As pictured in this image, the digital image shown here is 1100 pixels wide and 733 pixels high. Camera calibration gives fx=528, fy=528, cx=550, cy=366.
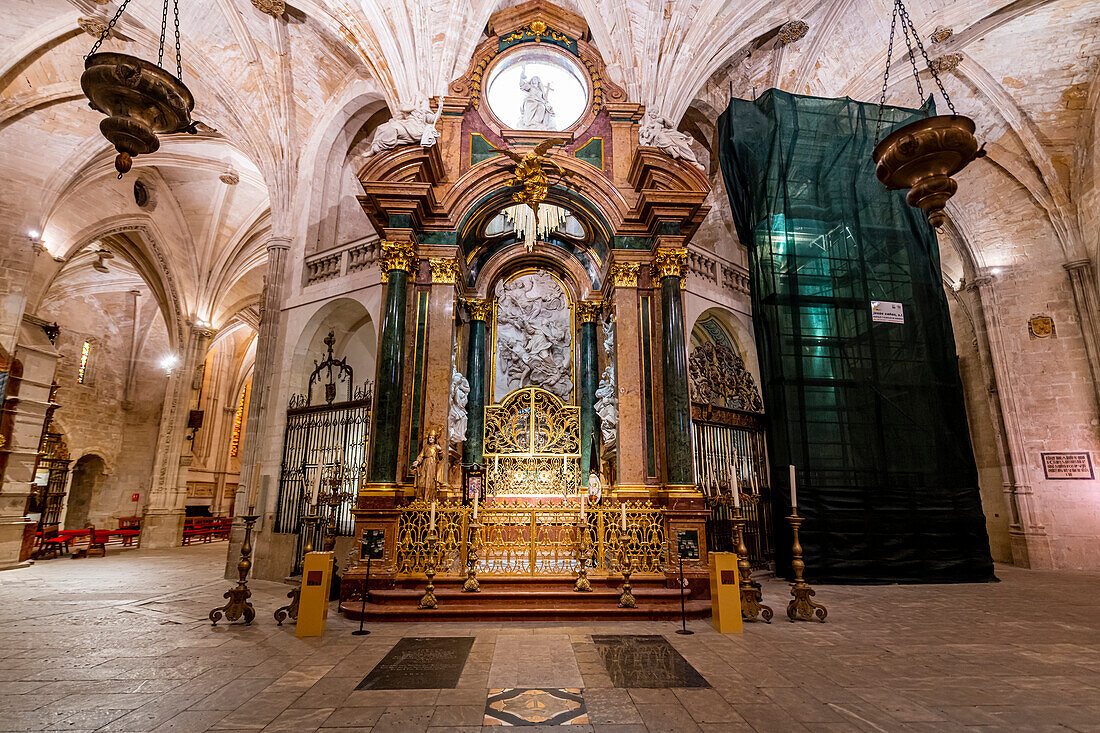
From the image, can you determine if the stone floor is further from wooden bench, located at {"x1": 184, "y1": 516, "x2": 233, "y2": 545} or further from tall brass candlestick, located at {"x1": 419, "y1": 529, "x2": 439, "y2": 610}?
wooden bench, located at {"x1": 184, "y1": 516, "x2": 233, "y2": 545}

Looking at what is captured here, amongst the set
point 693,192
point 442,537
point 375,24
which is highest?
point 375,24

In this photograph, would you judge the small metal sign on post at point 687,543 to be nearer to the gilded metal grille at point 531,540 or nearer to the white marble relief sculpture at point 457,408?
the gilded metal grille at point 531,540

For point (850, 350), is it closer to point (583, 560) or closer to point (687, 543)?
point (687, 543)

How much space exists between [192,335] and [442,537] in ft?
51.6

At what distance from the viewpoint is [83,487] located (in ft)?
60.8

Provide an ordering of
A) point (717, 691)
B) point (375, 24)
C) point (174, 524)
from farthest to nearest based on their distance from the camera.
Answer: point (174, 524)
point (375, 24)
point (717, 691)

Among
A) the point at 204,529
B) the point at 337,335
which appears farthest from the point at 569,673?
the point at 204,529

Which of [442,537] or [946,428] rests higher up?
[946,428]

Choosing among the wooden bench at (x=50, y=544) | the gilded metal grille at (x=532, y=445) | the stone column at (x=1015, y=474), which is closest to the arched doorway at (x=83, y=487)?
the wooden bench at (x=50, y=544)

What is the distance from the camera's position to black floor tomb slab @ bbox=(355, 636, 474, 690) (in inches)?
149

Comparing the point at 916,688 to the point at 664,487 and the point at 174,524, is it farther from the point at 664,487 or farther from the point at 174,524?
the point at 174,524

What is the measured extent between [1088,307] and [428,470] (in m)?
15.1

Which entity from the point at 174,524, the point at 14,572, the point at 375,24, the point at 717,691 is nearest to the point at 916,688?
the point at 717,691

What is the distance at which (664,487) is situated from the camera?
7.38 m
